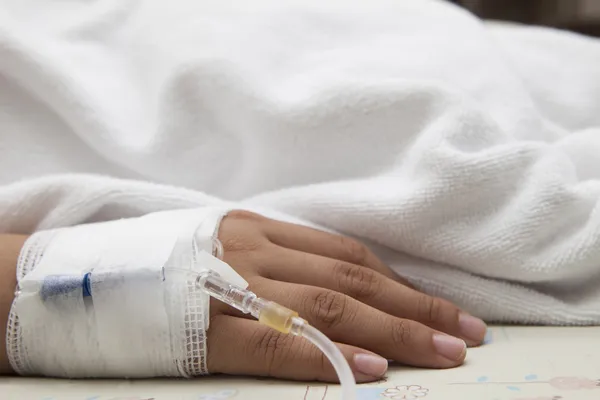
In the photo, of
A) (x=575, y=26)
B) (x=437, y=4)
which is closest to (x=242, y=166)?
(x=437, y=4)

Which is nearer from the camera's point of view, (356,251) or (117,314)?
(117,314)

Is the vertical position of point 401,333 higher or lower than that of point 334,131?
lower

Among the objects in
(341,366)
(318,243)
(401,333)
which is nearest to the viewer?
(341,366)

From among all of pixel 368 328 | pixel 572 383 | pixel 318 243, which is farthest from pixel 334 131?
pixel 572 383

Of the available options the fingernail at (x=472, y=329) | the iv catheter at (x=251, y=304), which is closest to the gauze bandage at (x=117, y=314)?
the iv catheter at (x=251, y=304)

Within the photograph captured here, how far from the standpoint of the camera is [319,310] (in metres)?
0.52

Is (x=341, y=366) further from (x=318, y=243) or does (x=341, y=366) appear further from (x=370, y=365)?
(x=318, y=243)

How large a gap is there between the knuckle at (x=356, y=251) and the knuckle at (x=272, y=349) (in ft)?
0.45

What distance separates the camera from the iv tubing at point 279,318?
40 cm

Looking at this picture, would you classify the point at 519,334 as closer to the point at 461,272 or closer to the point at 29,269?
the point at 461,272

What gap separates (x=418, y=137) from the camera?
2.20 feet

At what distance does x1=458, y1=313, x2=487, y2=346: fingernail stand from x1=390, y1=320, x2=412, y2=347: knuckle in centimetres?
7

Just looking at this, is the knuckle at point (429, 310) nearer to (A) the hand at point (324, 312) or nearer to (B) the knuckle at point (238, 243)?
(A) the hand at point (324, 312)

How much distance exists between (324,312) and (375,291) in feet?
0.22
